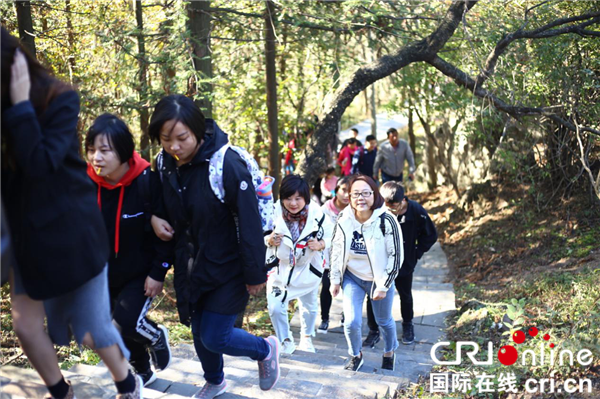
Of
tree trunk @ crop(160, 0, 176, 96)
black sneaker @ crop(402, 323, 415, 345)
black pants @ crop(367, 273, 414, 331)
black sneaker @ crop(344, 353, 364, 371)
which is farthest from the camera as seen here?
tree trunk @ crop(160, 0, 176, 96)

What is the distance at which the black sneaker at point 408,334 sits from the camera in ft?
21.8

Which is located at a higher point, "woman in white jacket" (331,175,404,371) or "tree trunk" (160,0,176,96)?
"tree trunk" (160,0,176,96)

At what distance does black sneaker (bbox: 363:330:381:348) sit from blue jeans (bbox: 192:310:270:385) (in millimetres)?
2838

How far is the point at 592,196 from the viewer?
938 centimetres

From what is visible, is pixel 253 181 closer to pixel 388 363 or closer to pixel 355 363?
pixel 355 363

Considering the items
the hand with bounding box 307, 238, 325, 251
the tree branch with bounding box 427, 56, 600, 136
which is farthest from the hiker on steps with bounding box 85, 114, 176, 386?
the tree branch with bounding box 427, 56, 600, 136

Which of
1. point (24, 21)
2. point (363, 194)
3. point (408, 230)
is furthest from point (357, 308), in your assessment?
point (24, 21)

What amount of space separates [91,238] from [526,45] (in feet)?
24.9

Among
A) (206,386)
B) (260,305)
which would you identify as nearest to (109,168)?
(206,386)

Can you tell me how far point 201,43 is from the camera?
22.8 feet

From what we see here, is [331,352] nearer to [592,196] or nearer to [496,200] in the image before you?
→ [592,196]

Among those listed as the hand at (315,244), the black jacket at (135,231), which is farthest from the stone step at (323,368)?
the black jacket at (135,231)

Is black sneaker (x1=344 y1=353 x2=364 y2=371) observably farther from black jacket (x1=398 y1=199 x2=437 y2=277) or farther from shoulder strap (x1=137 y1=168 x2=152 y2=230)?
shoulder strap (x1=137 y1=168 x2=152 y2=230)

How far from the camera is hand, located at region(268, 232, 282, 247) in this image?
5555mm
